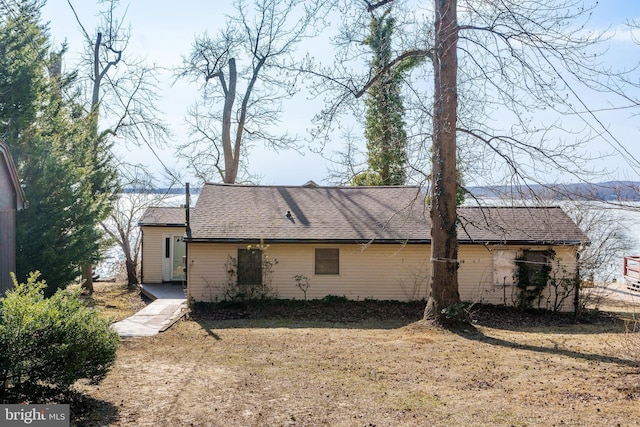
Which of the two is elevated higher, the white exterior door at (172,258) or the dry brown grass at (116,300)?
the white exterior door at (172,258)

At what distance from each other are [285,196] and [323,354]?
9.73 meters

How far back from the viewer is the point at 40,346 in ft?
18.4

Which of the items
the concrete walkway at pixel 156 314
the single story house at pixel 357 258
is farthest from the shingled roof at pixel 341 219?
the concrete walkway at pixel 156 314

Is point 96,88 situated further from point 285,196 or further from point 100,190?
point 285,196

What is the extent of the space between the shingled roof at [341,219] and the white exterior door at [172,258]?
11.3ft

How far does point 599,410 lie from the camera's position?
6.16 meters

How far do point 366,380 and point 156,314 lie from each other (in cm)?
825

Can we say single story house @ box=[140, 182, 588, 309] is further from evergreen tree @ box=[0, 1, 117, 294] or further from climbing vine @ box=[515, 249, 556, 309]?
evergreen tree @ box=[0, 1, 117, 294]

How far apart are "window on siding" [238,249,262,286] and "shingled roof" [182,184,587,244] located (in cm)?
58

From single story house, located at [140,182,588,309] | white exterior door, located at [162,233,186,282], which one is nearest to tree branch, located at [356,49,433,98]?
single story house, located at [140,182,588,309]

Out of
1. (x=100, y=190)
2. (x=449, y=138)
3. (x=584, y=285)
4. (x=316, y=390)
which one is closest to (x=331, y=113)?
(x=449, y=138)

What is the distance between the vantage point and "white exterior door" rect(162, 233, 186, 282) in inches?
818

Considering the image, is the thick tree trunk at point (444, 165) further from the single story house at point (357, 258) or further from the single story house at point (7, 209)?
the single story house at point (7, 209)

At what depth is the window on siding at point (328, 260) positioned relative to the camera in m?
15.7
